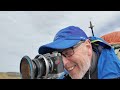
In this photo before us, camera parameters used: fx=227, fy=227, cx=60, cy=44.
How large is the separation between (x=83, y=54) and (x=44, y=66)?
433 millimetres

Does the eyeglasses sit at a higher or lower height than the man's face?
higher

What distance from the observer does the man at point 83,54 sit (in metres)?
1.03

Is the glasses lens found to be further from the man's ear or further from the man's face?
the man's ear

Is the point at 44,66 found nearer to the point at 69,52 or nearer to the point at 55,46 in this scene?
the point at 55,46

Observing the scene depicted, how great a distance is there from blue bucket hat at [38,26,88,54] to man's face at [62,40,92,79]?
4 centimetres

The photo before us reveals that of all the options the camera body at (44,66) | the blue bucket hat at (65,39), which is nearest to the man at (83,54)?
the blue bucket hat at (65,39)

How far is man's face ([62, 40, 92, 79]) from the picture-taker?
3.59ft

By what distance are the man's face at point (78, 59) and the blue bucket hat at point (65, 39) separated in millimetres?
35

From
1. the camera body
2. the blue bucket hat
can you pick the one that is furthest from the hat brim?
the camera body

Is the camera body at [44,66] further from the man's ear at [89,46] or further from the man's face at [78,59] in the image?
the man's ear at [89,46]
